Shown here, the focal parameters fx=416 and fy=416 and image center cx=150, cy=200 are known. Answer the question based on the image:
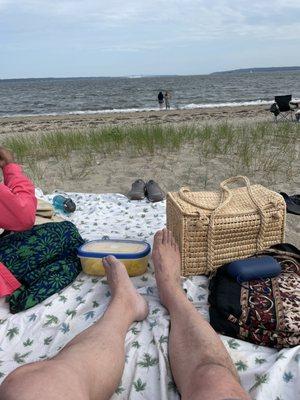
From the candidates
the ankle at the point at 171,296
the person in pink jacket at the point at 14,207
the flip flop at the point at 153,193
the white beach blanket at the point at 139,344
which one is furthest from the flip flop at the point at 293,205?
the person in pink jacket at the point at 14,207

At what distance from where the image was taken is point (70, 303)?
2.15 m

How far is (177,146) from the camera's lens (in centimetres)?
599

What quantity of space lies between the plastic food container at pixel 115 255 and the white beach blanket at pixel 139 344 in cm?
5

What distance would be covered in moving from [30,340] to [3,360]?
0.15 meters

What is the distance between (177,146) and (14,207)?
13.3ft

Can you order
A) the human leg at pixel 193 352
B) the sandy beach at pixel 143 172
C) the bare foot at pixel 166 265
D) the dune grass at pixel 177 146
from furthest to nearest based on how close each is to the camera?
the dune grass at pixel 177 146 → the sandy beach at pixel 143 172 → the bare foot at pixel 166 265 → the human leg at pixel 193 352

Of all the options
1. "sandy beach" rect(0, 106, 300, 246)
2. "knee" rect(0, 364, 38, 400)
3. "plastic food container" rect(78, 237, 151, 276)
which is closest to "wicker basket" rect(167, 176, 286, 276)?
"plastic food container" rect(78, 237, 151, 276)

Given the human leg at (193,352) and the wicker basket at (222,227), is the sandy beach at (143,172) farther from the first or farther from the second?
the human leg at (193,352)

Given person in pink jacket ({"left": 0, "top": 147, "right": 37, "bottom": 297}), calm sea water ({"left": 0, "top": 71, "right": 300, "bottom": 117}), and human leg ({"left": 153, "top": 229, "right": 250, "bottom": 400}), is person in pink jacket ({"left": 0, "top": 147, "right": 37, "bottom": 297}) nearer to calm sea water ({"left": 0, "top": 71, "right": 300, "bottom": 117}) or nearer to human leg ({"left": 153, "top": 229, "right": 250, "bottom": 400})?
human leg ({"left": 153, "top": 229, "right": 250, "bottom": 400})

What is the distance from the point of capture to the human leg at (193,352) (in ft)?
4.12

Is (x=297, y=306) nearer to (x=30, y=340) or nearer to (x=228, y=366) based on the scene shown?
(x=228, y=366)

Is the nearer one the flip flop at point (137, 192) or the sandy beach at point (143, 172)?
the flip flop at point (137, 192)

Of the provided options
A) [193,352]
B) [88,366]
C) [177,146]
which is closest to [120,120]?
[177,146]

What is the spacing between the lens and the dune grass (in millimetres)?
5375
